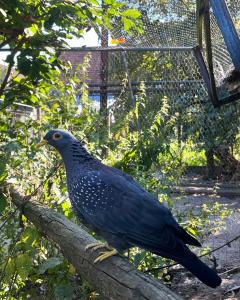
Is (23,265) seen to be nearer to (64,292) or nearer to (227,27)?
(64,292)

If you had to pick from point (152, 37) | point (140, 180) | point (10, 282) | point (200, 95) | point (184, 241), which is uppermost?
point (152, 37)

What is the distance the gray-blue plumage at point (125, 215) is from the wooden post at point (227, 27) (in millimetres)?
1084

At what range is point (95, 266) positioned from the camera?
7.23 ft

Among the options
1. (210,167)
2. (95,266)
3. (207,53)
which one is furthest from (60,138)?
(210,167)

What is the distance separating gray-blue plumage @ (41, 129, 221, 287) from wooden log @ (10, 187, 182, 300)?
116mm

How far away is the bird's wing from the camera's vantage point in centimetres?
216

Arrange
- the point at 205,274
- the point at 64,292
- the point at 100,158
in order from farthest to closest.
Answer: the point at 100,158, the point at 64,292, the point at 205,274

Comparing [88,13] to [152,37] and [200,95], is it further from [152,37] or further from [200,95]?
[200,95]

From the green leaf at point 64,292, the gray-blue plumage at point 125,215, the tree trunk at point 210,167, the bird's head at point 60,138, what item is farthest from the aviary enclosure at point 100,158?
the tree trunk at point 210,167

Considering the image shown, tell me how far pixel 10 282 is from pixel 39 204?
0.50 metres

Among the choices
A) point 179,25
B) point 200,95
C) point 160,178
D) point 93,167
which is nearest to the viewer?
point 93,167

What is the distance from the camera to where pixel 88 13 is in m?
2.81

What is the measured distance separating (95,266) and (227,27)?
163 centimetres

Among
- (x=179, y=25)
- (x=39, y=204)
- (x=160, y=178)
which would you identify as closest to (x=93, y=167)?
(x=39, y=204)
